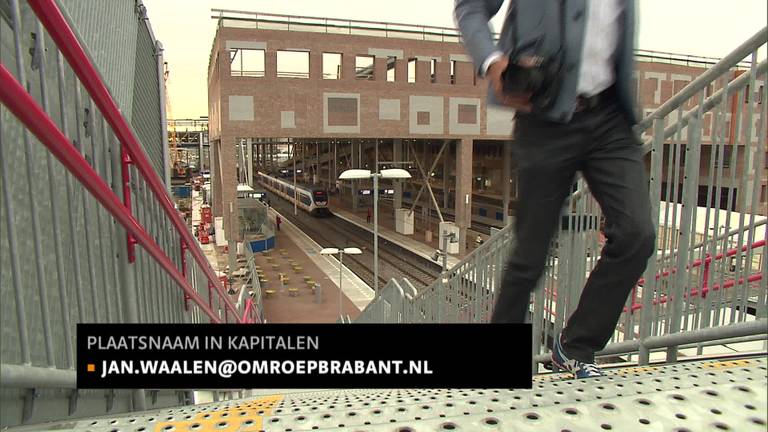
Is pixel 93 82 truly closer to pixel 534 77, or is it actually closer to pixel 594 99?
pixel 534 77

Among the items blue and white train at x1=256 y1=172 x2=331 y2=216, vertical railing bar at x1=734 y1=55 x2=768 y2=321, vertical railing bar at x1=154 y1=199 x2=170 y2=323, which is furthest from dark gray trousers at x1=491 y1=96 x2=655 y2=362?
blue and white train at x1=256 y1=172 x2=331 y2=216

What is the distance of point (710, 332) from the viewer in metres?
2.62

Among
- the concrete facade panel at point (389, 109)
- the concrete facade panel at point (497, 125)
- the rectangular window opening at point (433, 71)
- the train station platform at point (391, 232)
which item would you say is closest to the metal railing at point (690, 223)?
the train station platform at point (391, 232)

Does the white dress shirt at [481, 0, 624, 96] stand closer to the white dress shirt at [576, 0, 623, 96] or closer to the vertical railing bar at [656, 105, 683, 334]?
the white dress shirt at [576, 0, 623, 96]

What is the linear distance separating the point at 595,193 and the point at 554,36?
0.62 metres

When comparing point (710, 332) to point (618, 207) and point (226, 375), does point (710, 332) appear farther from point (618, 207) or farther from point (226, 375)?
point (226, 375)

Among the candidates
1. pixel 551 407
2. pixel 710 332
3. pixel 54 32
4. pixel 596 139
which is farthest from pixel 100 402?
pixel 710 332

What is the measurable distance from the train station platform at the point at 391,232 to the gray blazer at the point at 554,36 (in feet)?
66.7

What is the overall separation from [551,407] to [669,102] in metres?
1.85

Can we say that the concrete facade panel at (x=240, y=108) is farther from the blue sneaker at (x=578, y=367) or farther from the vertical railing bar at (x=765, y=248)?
the vertical railing bar at (x=765, y=248)

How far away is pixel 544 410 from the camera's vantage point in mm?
1808

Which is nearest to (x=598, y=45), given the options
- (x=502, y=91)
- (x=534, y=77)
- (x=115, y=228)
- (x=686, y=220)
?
(x=534, y=77)

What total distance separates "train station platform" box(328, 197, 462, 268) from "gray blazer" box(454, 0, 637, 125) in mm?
20333

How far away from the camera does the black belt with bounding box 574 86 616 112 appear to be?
79.0 inches
